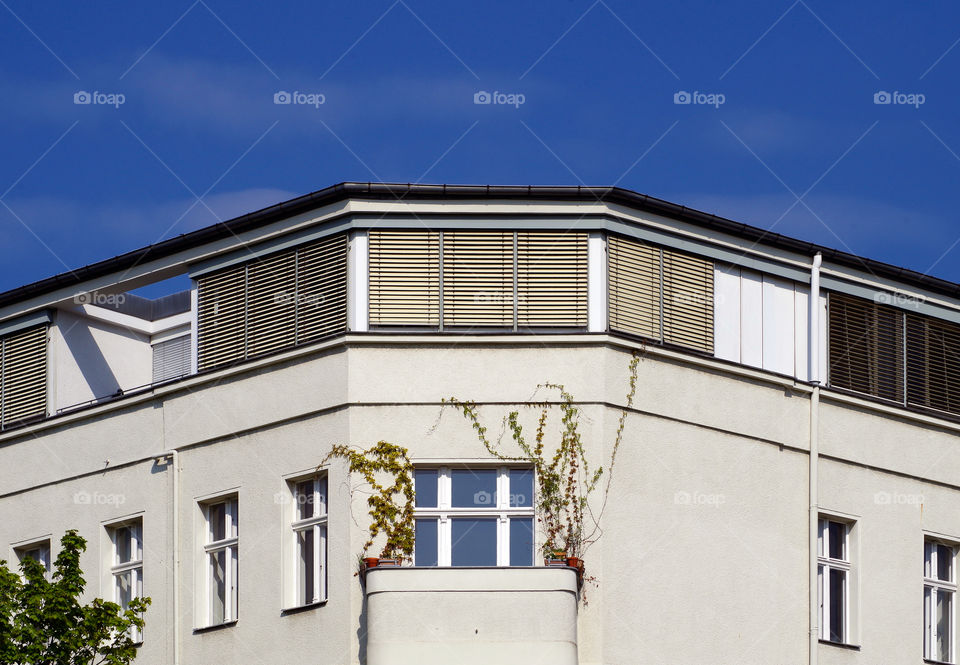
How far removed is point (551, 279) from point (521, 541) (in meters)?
3.92

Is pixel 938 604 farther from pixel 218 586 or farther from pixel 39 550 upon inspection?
pixel 39 550

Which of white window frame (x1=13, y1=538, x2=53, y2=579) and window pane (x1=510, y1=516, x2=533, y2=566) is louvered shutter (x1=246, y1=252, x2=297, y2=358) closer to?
window pane (x1=510, y1=516, x2=533, y2=566)

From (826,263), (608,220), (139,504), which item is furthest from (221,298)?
(826,263)

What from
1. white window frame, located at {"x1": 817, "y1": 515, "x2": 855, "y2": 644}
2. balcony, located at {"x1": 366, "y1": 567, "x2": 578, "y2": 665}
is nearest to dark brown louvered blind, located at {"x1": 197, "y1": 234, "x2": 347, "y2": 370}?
balcony, located at {"x1": 366, "y1": 567, "x2": 578, "y2": 665}

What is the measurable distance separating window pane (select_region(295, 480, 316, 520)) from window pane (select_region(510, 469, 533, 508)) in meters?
2.96

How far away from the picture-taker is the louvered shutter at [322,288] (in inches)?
1336

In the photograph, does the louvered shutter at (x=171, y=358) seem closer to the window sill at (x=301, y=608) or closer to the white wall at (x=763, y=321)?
the window sill at (x=301, y=608)

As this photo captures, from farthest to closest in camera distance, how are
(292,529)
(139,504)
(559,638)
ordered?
(139,504), (292,529), (559,638)

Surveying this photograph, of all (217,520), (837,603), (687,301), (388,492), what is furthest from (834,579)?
(217,520)

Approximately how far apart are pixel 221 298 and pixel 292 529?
4.01m

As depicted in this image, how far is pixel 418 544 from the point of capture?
32719 millimetres

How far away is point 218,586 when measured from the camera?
3481 centimetres

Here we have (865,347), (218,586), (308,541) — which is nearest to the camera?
(308,541)

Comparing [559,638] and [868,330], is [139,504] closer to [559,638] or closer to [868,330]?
[559,638]
